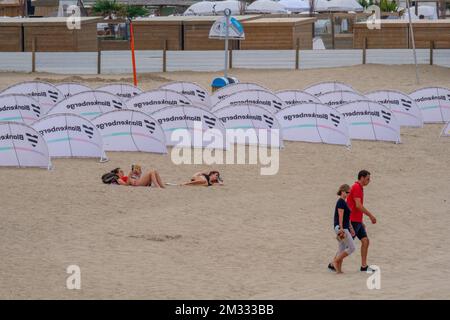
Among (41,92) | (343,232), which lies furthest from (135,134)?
(343,232)

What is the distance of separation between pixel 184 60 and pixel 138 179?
19.9 meters

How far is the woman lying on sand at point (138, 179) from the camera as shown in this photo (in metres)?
19.4

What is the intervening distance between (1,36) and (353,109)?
16.8m

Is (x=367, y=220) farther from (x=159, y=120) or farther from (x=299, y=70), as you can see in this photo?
(x=299, y=70)

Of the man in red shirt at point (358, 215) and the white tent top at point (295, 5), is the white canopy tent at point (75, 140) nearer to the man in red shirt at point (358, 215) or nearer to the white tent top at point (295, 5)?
the man in red shirt at point (358, 215)

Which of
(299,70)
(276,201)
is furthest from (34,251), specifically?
(299,70)

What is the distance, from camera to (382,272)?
1439cm

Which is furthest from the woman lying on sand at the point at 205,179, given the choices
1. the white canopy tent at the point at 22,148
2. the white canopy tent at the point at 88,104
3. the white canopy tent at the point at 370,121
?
the white canopy tent at the point at 370,121

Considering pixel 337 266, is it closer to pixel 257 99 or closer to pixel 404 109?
pixel 257 99

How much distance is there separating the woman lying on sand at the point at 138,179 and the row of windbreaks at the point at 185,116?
5.46ft

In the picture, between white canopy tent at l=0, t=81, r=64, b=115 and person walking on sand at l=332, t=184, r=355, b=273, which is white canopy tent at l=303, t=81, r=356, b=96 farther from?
person walking on sand at l=332, t=184, r=355, b=273

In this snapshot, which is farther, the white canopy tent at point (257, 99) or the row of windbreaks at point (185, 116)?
the white canopy tent at point (257, 99)

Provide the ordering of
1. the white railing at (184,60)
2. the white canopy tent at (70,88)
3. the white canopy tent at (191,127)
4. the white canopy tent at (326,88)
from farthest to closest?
1. the white railing at (184,60)
2. the white canopy tent at (326,88)
3. the white canopy tent at (70,88)
4. the white canopy tent at (191,127)

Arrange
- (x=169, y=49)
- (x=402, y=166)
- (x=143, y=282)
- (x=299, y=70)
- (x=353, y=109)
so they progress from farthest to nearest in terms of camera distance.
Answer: (x=169, y=49) < (x=299, y=70) < (x=353, y=109) < (x=402, y=166) < (x=143, y=282)
